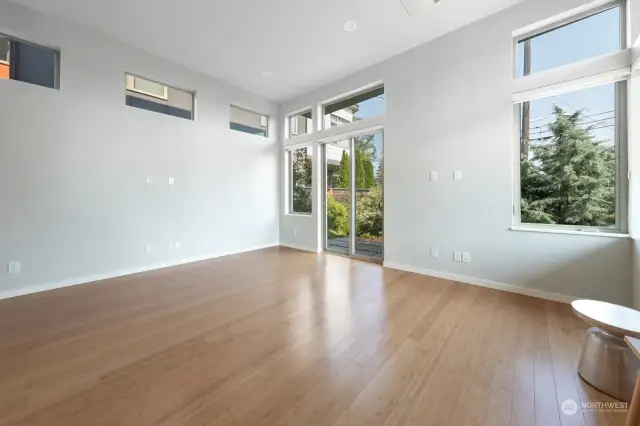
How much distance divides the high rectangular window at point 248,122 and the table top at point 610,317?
549 centimetres

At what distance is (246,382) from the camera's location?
160 centimetres

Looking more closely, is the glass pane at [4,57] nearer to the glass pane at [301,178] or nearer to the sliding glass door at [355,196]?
the glass pane at [301,178]

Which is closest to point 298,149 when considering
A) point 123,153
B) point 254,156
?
point 254,156

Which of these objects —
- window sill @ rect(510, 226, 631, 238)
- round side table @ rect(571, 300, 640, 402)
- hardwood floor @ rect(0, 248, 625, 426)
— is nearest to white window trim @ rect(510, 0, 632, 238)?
window sill @ rect(510, 226, 631, 238)

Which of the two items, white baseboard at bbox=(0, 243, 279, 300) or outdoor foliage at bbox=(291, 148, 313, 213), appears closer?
white baseboard at bbox=(0, 243, 279, 300)

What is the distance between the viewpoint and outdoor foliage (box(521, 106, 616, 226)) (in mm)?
2709

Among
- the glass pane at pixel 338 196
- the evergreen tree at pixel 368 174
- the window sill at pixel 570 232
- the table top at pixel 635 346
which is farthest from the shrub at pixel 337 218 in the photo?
the table top at pixel 635 346

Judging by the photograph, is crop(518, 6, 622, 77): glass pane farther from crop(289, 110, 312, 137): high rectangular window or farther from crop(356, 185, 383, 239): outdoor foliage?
crop(289, 110, 312, 137): high rectangular window

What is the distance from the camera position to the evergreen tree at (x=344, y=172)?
5148 millimetres

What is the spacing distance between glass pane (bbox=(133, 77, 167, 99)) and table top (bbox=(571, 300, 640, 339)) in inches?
221

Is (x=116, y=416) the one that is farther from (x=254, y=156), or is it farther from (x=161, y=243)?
(x=254, y=156)

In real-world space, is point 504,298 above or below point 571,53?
below

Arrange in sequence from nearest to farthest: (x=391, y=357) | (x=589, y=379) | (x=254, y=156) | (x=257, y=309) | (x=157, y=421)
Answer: (x=157, y=421) → (x=589, y=379) → (x=391, y=357) → (x=257, y=309) → (x=254, y=156)

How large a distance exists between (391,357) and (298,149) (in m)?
4.93
